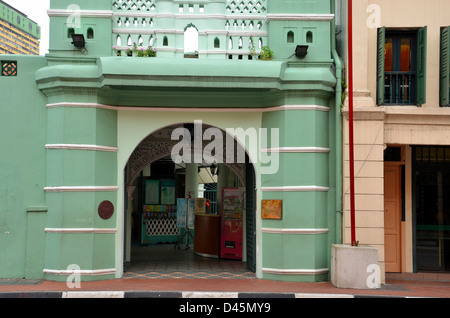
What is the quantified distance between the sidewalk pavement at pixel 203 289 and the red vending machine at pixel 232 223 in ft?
9.71

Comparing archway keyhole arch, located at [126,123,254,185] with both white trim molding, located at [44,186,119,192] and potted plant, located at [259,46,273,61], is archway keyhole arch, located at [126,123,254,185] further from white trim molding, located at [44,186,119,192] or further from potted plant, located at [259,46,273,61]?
potted plant, located at [259,46,273,61]

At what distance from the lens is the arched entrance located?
1264cm

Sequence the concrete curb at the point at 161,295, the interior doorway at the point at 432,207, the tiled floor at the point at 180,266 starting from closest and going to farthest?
the concrete curb at the point at 161,295, the tiled floor at the point at 180,266, the interior doorway at the point at 432,207

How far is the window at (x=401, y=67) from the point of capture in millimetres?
11406

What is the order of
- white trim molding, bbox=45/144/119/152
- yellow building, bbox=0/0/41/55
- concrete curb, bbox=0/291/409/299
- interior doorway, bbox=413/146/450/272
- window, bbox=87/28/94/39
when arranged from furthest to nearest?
yellow building, bbox=0/0/41/55
interior doorway, bbox=413/146/450/272
window, bbox=87/28/94/39
white trim molding, bbox=45/144/119/152
concrete curb, bbox=0/291/409/299

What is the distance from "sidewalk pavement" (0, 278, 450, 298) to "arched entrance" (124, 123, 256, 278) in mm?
987

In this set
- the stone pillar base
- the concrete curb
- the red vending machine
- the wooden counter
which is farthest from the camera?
the wooden counter

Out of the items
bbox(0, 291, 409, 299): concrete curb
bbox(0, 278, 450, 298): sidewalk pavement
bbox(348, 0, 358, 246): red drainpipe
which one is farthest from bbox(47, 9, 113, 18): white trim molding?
bbox(0, 291, 409, 299): concrete curb

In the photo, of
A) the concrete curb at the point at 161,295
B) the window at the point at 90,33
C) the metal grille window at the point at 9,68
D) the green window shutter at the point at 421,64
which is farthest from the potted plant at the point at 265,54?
the metal grille window at the point at 9,68

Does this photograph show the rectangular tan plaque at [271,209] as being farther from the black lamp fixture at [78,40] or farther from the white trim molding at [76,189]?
the black lamp fixture at [78,40]

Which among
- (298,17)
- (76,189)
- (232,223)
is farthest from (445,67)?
(76,189)

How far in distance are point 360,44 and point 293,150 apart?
2.55m

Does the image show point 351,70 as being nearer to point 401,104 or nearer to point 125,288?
point 401,104

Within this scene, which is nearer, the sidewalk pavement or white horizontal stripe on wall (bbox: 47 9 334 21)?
the sidewalk pavement
